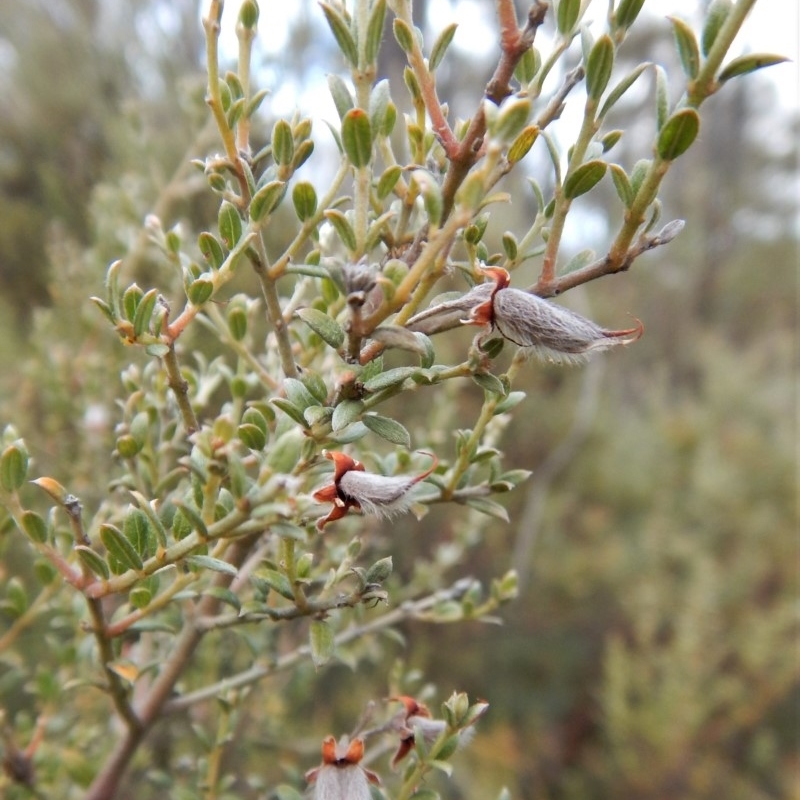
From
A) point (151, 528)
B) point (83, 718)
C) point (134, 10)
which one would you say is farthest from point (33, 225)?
point (151, 528)

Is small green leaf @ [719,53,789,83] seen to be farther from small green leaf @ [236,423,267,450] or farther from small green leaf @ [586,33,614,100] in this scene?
small green leaf @ [236,423,267,450]

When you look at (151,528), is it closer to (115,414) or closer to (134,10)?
(115,414)

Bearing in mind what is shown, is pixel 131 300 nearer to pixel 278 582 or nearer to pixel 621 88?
pixel 278 582

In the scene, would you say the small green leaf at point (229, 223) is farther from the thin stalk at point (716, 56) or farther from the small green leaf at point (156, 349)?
the thin stalk at point (716, 56)

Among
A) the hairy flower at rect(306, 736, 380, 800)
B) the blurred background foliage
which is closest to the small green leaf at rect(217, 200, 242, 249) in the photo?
the hairy flower at rect(306, 736, 380, 800)

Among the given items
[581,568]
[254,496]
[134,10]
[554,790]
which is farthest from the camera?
[134,10]

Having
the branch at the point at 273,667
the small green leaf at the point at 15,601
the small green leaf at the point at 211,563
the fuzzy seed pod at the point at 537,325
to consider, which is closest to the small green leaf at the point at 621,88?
the fuzzy seed pod at the point at 537,325
